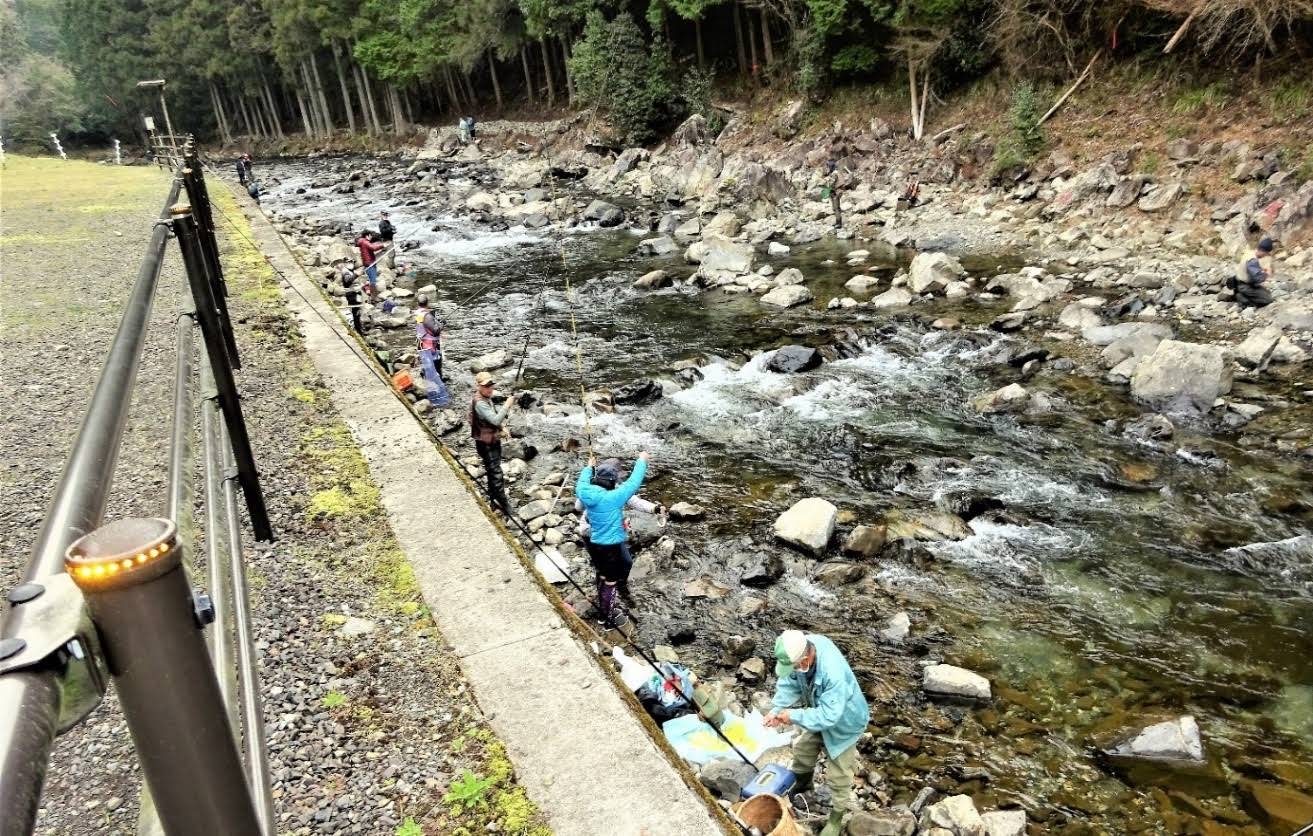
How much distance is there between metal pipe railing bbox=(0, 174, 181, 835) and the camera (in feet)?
2.76

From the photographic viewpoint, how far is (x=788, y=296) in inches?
710

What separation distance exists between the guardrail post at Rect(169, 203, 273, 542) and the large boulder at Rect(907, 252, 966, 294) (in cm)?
1493

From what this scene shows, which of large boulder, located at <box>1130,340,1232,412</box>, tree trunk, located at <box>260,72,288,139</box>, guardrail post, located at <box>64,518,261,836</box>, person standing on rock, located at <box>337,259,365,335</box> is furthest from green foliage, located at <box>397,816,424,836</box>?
tree trunk, located at <box>260,72,288,139</box>

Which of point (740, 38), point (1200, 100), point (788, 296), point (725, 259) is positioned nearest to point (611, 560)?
point (788, 296)

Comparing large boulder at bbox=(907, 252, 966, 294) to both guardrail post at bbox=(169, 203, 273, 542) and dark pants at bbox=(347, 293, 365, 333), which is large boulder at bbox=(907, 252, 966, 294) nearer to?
dark pants at bbox=(347, 293, 365, 333)

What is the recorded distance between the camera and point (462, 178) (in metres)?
42.0

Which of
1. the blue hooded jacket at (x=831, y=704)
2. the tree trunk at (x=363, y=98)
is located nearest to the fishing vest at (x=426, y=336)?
the blue hooded jacket at (x=831, y=704)

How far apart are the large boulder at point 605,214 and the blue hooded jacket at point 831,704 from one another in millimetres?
23825

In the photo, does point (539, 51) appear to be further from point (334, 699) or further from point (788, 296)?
point (334, 699)

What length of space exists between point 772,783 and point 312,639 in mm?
3350

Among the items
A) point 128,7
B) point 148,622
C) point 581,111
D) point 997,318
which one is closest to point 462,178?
point 581,111

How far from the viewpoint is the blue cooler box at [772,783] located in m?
5.76

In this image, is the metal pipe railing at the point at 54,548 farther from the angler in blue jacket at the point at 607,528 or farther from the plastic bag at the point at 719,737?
the angler in blue jacket at the point at 607,528

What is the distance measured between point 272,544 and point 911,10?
28656 millimetres
